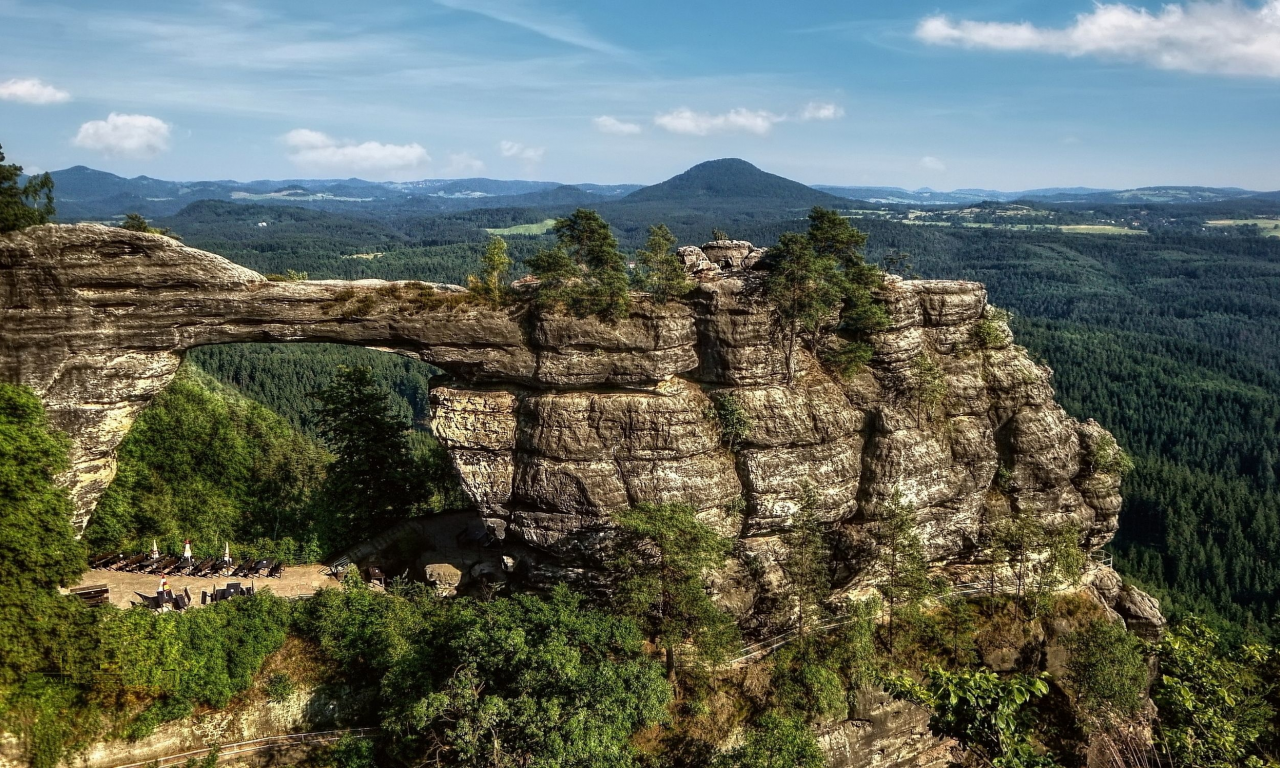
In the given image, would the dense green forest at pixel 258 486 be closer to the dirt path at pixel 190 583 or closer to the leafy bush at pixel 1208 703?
the dirt path at pixel 190 583

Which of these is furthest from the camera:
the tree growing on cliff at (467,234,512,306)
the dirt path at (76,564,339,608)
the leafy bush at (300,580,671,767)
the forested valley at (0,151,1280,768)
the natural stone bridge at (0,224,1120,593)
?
the tree growing on cliff at (467,234,512,306)

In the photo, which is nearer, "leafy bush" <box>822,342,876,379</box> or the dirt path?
the dirt path

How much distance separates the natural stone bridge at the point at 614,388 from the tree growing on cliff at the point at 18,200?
5.01 ft

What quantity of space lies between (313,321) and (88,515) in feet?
43.3

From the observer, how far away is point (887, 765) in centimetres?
3347

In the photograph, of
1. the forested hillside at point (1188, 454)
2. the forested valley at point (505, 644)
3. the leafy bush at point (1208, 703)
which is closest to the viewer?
the leafy bush at point (1208, 703)

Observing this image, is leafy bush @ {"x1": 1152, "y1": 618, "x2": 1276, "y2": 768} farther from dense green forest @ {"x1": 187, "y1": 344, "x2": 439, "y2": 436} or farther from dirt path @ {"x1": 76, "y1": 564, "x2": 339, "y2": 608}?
dense green forest @ {"x1": 187, "y1": 344, "x2": 439, "y2": 436}

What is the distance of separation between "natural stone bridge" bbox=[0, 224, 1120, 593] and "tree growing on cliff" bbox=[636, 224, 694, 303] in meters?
0.76

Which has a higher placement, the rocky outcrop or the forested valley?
the forested valley

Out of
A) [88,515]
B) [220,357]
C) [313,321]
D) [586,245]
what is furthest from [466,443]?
[220,357]

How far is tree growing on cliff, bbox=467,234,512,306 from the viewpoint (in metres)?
32.7

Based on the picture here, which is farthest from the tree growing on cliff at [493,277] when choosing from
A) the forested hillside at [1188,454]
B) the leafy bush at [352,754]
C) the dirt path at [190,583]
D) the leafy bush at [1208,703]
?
the forested hillside at [1188,454]

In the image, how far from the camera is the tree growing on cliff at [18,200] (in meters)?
28.1

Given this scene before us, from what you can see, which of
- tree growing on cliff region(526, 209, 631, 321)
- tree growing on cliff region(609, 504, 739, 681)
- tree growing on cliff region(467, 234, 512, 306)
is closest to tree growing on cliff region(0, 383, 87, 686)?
tree growing on cliff region(467, 234, 512, 306)
